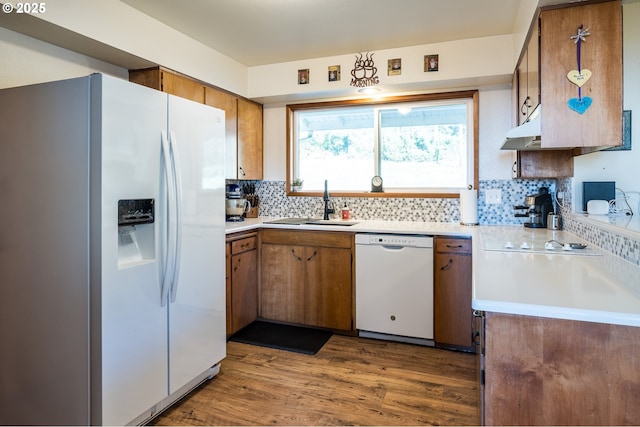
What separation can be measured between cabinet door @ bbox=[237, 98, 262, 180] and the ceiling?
0.58 metres

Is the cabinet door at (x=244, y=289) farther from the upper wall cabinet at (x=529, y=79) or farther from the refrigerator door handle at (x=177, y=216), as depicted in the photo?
the upper wall cabinet at (x=529, y=79)

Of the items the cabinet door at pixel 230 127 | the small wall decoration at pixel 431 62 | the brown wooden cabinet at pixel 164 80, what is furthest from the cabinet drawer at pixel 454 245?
the brown wooden cabinet at pixel 164 80

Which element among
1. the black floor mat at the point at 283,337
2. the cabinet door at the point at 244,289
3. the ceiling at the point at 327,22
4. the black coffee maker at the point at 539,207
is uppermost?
the ceiling at the point at 327,22

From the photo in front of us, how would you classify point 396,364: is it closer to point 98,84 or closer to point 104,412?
point 104,412

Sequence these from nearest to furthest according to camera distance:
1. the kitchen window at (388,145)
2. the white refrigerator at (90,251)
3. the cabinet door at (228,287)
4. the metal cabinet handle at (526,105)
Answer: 1. the white refrigerator at (90,251)
2. the metal cabinet handle at (526,105)
3. the cabinet door at (228,287)
4. the kitchen window at (388,145)

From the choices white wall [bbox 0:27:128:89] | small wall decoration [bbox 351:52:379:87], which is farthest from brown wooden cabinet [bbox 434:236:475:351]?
white wall [bbox 0:27:128:89]

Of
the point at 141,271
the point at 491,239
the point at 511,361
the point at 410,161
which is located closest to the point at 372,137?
the point at 410,161

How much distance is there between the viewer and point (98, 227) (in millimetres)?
1626

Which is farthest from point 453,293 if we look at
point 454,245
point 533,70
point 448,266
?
point 533,70

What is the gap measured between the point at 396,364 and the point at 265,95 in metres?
2.61

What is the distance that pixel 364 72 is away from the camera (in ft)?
10.7

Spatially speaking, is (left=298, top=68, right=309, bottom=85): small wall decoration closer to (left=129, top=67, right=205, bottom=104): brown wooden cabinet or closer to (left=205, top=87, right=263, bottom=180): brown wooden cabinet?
(left=205, top=87, right=263, bottom=180): brown wooden cabinet

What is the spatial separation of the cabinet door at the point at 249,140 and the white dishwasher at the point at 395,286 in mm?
1353

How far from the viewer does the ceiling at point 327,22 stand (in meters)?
2.42
